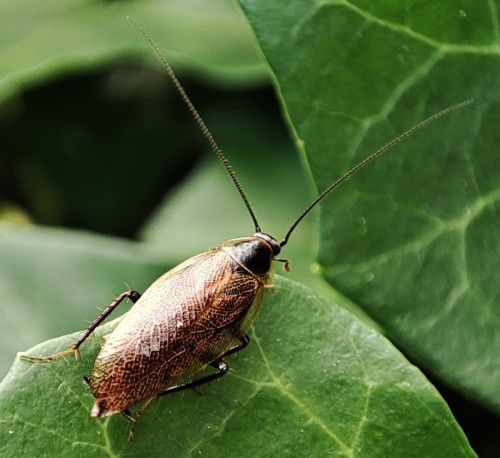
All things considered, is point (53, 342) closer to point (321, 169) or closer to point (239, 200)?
point (321, 169)

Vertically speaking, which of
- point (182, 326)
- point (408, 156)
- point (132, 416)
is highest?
point (408, 156)

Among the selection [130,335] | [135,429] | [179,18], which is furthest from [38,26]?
[135,429]

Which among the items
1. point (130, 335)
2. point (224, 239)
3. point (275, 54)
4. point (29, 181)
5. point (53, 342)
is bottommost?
point (224, 239)

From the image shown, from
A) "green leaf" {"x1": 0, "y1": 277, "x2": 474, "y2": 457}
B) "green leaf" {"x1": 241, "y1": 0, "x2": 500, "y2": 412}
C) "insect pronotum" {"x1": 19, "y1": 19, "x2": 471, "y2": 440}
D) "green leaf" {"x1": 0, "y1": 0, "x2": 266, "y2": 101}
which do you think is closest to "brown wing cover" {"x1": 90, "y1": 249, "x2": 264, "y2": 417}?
"insect pronotum" {"x1": 19, "y1": 19, "x2": 471, "y2": 440}

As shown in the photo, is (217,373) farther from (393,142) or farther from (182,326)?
(393,142)

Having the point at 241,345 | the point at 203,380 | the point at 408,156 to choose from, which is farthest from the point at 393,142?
the point at 203,380

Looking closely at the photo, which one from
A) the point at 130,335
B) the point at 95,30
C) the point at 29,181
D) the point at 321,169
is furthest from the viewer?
the point at 29,181
